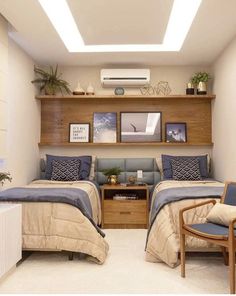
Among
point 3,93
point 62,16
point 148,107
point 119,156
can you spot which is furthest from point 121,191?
point 62,16

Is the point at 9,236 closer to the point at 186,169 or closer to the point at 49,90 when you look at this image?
the point at 186,169

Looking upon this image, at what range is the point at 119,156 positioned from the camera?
5.30 meters

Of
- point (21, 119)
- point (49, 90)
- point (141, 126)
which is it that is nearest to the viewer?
point (21, 119)

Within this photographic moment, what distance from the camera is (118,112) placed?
17.3 feet

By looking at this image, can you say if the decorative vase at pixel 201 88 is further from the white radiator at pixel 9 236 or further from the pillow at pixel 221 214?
the white radiator at pixel 9 236

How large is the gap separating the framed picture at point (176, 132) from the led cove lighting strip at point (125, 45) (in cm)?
127

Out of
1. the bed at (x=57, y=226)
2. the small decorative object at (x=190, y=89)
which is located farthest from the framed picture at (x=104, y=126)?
the bed at (x=57, y=226)

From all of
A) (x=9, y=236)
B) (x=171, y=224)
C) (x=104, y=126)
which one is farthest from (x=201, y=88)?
(x=9, y=236)

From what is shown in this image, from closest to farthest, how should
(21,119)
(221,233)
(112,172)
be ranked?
(221,233)
(21,119)
(112,172)

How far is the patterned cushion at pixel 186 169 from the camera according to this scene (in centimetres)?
461

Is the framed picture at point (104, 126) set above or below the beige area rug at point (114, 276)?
above

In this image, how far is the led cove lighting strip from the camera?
3.31m

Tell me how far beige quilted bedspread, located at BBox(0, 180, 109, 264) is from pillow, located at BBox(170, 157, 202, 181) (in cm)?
192

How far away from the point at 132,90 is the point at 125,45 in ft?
3.39
